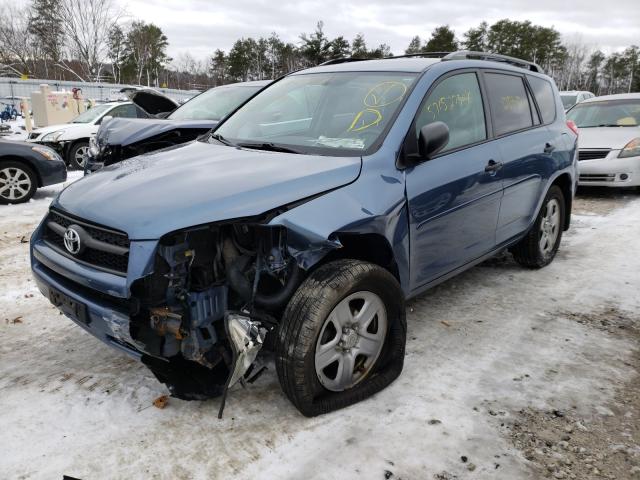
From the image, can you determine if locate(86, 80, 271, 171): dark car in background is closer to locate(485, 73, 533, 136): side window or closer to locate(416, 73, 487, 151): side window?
locate(485, 73, 533, 136): side window

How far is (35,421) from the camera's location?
251 centimetres

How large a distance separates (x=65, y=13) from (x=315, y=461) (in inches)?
1780

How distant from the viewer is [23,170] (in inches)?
293

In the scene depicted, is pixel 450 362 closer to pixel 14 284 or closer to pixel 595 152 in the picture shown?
pixel 14 284

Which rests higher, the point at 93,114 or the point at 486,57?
the point at 486,57

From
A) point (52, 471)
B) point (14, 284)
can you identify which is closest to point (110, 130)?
point (14, 284)

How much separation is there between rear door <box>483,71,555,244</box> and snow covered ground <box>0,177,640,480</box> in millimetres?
705

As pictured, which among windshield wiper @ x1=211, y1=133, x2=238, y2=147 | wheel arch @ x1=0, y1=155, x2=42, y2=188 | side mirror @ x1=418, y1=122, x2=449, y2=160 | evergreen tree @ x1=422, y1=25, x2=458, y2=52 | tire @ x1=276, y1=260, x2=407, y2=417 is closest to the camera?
tire @ x1=276, y1=260, x2=407, y2=417

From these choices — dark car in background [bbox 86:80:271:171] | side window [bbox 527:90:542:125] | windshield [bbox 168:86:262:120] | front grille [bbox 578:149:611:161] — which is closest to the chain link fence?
windshield [bbox 168:86:262:120]

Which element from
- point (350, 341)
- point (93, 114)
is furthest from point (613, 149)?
point (93, 114)

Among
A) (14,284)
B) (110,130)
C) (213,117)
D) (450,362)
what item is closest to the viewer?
(450,362)

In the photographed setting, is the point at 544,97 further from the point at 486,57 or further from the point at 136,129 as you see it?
the point at 136,129

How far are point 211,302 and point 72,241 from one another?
0.76 meters

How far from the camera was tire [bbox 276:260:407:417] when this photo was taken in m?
2.33
